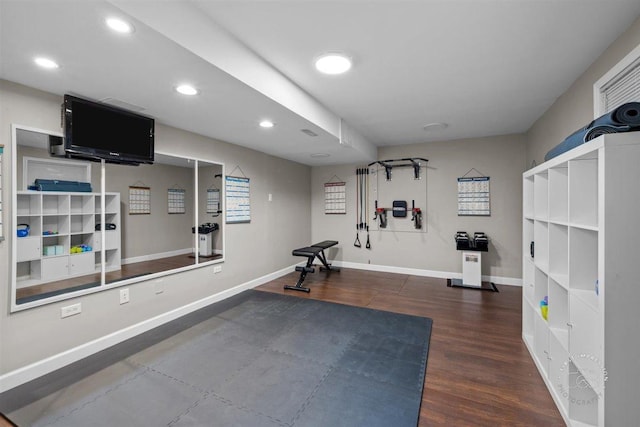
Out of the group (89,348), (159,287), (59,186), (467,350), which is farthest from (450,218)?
(59,186)

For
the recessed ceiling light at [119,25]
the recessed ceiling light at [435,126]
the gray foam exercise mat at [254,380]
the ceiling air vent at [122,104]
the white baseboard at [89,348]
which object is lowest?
the gray foam exercise mat at [254,380]

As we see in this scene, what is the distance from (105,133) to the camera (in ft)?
8.20

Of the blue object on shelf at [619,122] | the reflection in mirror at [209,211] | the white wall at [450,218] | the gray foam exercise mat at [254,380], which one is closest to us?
the blue object on shelf at [619,122]

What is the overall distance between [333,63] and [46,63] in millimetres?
2020

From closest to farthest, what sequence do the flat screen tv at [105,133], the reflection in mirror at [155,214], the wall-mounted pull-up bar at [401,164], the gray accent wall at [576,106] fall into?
the gray accent wall at [576,106], the flat screen tv at [105,133], the reflection in mirror at [155,214], the wall-mounted pull-up bar at [401,164]

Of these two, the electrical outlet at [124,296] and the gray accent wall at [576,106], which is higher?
the gray accent wall at [576,106]

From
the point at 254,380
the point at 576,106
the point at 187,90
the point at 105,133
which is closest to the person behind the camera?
the point at 254,380

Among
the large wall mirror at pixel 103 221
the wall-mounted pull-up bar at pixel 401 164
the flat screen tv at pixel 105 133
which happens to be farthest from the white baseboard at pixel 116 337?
the wall-mounted pull-up bar at pixel 401 164

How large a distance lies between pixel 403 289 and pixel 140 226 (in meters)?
3.79

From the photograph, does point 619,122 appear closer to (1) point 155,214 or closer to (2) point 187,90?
(2) point 187,90

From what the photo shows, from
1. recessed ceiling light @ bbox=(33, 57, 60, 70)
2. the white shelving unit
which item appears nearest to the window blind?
recessed ceiling light @ bbox=(33, 57, 60, 70)

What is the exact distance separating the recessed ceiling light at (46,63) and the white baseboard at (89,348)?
224 centimetres

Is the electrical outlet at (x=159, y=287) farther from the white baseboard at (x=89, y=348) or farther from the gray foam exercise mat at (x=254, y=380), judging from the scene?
the gray foam exercise mat at (x=254, y=380)

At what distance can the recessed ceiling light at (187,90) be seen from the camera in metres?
2.18
